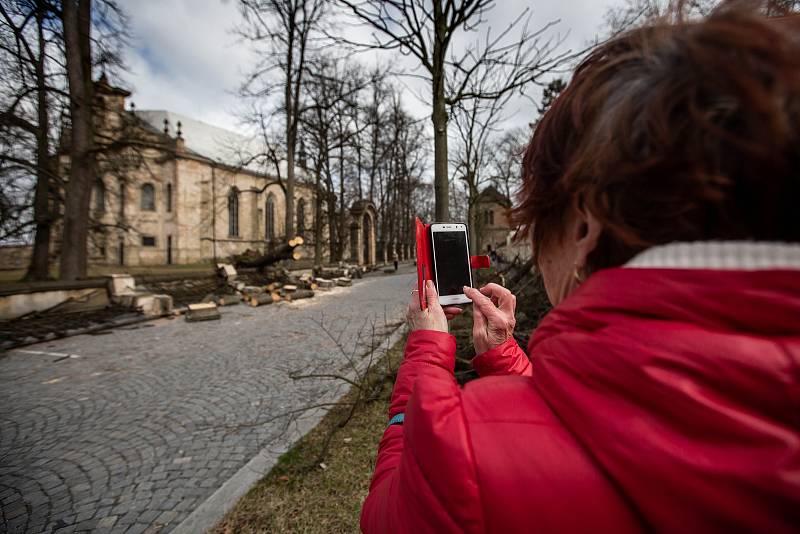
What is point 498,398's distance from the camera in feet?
2.20

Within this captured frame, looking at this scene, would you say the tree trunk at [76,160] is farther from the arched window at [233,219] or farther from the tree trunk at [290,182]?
the arched window at [233,219]

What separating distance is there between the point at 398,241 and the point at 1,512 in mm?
38261

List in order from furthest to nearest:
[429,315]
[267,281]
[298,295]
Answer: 1. [267,281]
2. [298,295]
3. [429,315]

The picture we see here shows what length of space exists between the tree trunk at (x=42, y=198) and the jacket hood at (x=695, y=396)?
52.8 feet

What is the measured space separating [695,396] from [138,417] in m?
4.96

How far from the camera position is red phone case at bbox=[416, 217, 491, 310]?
1.30 metres

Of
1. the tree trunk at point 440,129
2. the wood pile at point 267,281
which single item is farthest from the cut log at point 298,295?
the tree trunk at point 440,129

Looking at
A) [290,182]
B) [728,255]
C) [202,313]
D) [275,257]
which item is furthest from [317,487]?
[290,182]

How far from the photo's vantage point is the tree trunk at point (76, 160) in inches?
428

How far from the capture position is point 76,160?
1109 centimetres

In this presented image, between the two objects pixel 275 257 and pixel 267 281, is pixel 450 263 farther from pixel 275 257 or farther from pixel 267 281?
pixel 275 257

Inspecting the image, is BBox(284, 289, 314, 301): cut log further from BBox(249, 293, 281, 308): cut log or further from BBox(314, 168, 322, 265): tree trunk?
BBox(314, 168, 322, 265): tree trunk

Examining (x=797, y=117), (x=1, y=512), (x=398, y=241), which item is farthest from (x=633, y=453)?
(x=398, y=241)

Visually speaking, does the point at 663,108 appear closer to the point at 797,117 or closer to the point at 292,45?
the point at 797,117
